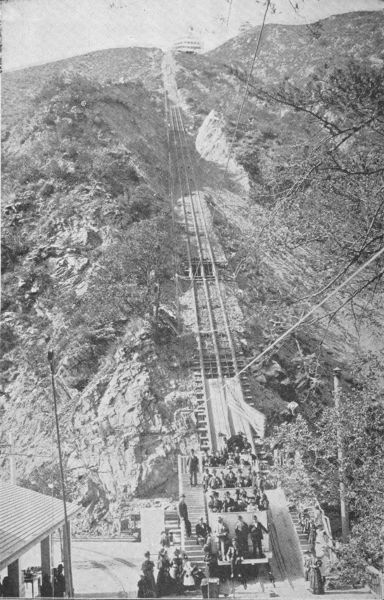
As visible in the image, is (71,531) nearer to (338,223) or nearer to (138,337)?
(138,337)

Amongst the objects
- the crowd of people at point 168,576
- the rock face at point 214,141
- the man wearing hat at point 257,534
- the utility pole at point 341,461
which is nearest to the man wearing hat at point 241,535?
the man wearing hat at point 257,534

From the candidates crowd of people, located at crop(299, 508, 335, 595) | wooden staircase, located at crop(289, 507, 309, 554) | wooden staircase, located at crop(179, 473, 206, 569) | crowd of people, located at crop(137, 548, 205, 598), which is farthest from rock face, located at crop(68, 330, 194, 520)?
crowd of people, located at crop(299, 508, 335, 595)

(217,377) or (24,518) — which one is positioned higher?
(217,377)

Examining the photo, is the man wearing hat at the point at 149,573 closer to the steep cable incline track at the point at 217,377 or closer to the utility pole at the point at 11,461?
the steep cable incline track at the point at 217,377

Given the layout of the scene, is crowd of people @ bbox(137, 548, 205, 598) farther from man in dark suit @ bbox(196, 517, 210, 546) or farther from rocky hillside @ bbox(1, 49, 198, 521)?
rocky hillside @ bbox(1, 49, 198, 521)

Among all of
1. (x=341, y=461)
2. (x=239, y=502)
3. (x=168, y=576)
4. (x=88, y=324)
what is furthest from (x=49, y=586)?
(x=341, y=461)

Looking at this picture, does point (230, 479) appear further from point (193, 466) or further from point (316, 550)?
point (316, 550)
